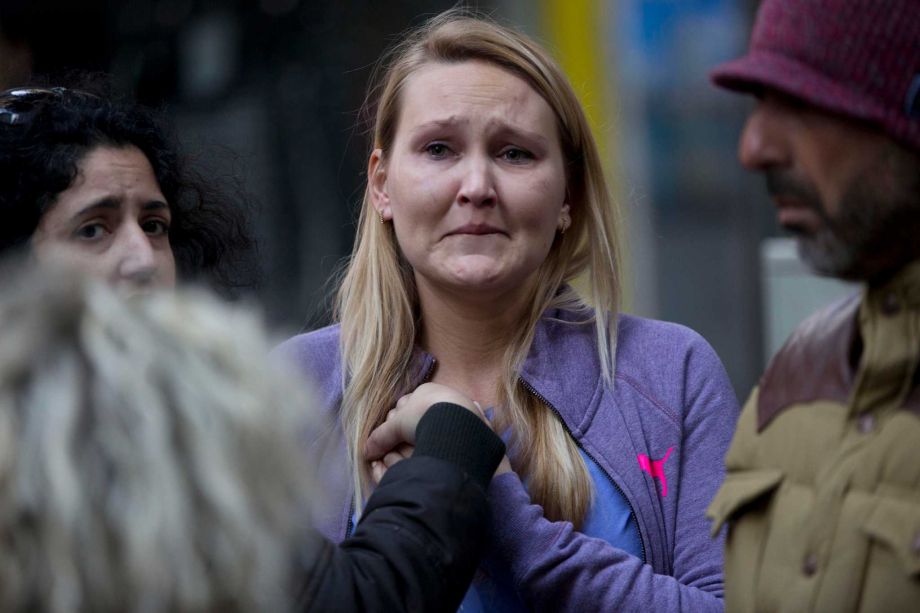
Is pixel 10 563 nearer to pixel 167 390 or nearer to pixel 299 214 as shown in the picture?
pixel 167 390

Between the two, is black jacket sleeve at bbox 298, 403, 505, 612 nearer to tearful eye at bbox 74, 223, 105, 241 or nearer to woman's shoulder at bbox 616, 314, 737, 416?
woman's shoulder at bbox 616, 314, 737, 416

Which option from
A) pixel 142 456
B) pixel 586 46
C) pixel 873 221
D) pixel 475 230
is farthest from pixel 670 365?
pixel 586 46

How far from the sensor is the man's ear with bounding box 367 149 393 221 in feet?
9.32

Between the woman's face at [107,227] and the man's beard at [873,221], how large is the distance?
4.20ft

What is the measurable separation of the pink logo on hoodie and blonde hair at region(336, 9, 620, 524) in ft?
0.35

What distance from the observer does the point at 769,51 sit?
6.11 feet

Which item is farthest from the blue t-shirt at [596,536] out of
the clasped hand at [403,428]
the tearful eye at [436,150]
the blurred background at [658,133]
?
the blurred background at [658,133]

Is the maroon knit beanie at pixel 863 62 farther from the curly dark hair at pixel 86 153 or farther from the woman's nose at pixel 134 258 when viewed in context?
the curly dark hair at pixel 86 153

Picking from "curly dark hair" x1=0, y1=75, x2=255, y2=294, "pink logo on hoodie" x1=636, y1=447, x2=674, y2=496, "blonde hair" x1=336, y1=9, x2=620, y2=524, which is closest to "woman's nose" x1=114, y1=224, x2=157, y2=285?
"curly dark hair" x1=0, y1=75, x2=255, y2=294

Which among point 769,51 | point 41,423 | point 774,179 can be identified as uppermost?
point 769,51

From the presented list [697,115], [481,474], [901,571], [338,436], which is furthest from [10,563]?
[697,115]

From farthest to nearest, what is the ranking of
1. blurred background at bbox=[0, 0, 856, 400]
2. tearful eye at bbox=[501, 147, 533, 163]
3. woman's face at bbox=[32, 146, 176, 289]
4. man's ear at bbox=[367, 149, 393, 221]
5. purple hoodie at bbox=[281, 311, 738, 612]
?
blurred background at bbox=[0, 0, 856, 400] → man's ear at bbox=[367, 149, 393, 221] → tearful eye at bbox=[501, 147, 533, 163] → woman's face at bbox=[32, 146, 176, 289] → purple hoodie at bbox=[281, 311, 738, 612]

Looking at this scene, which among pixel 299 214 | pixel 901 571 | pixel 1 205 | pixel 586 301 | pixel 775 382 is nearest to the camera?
pixel 901 571

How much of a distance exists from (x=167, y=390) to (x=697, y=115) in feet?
17.5
